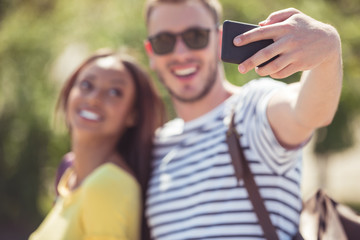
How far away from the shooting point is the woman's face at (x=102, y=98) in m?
2.80

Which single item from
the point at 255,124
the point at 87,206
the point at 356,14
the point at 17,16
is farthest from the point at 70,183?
the point at 356,14

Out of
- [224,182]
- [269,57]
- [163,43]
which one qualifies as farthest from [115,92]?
[269,57]

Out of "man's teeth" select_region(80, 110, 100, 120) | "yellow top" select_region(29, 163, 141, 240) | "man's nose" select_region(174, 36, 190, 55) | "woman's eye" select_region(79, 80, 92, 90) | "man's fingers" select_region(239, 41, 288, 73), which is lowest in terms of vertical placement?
"yellow top" select_region(29, 163, 141, 240)

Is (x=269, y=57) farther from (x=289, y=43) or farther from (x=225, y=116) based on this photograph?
(x=225, y=116)

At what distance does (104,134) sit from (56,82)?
3272mm

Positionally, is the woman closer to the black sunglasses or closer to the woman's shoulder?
the woman's shoulder

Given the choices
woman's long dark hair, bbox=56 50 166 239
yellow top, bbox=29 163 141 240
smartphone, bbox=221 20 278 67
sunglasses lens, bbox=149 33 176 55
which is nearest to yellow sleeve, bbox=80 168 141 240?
yellow top, bbox=29 163 141 240

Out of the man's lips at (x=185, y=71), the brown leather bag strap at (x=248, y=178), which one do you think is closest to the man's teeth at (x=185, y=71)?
the man's lips at (x=185, y=71)

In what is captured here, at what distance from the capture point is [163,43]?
269cm

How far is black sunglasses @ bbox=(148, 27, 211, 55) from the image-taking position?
2.66 metres

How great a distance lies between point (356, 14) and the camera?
7805 mm

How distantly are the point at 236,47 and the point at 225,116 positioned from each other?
0.90m

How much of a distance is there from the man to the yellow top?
3.7 inches

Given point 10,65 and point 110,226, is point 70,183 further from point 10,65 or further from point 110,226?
point 10,65
